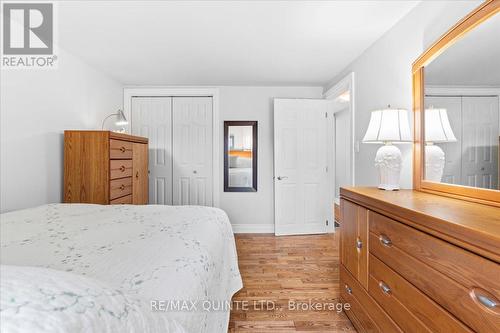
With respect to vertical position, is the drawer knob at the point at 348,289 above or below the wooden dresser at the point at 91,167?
below

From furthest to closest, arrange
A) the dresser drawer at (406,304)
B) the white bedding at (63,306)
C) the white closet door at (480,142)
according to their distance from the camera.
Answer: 1. the white closet door at (480,142)
2. the dresser drawer at (406,304)
3. the white bedding at (63,306)

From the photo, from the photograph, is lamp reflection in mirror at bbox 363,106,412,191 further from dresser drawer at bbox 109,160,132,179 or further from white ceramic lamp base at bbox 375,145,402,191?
dresser drawer at bbox 109,160,132,179

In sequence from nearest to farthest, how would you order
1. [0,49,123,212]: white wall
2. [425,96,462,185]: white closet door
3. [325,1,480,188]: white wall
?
[425,96,462,185]: white closet door
[325,1,480,188]: white wall
[0,49,123,212]: white wall

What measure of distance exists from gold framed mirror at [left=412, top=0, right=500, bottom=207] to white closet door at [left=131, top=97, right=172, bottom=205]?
3414 millimetres

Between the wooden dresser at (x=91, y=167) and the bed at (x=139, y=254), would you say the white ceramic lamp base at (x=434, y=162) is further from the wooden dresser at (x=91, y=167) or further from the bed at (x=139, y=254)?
the wooden dresser at (x=91, y=167)

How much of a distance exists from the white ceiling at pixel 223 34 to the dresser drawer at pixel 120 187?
1.40 metres

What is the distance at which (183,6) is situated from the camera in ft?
6.46

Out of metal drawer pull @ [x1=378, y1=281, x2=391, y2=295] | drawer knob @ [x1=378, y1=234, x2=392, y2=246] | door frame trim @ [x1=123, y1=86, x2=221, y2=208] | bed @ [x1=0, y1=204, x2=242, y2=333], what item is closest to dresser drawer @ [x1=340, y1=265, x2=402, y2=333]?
metal drawer pull @ [x1=378, y1=281, x2=391, y2=295]

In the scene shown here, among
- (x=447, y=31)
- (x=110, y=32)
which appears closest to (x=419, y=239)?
(x=447, y=31)

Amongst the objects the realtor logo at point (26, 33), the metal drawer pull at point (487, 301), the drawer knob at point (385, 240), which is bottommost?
the metal drawer pull at point (487, 301)

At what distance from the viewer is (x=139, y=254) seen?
38.9 inches

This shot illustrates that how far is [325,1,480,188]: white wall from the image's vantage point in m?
1.73

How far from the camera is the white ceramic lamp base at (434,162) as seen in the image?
5.39 feet

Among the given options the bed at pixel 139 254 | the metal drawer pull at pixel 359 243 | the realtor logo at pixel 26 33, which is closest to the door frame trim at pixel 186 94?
the realtor logo at pixel 26 33
